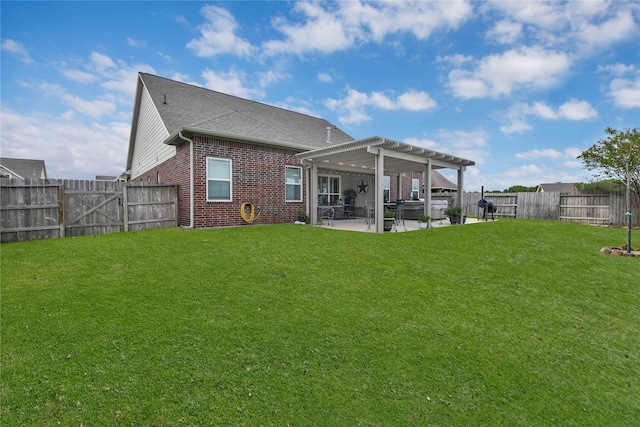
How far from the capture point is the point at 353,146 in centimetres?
932

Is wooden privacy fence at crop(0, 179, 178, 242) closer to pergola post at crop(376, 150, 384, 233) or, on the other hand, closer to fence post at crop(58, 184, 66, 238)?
fence post at crop(58, 184, 66, 238)

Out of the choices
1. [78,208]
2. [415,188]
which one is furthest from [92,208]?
[415,188]

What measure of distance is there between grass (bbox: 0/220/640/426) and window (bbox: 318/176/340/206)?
355 inches

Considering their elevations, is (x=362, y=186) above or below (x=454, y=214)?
above

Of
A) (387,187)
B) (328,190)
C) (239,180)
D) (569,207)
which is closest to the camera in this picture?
(239,180)

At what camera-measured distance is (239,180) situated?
10625 mm

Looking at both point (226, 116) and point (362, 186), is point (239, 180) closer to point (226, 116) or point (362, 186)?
point (226, 116)

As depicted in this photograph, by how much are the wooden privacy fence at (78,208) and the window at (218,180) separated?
5.15 feet

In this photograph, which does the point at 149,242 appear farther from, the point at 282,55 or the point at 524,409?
the point at 282,55

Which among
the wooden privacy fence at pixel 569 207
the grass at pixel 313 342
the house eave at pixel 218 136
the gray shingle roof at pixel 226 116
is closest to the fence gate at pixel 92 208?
the house eave at pixel 218 136

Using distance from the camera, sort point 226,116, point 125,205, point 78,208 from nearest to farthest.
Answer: point 78,208, point 125,205, point 226,116

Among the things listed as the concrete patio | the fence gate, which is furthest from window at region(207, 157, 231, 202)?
the concrete patio

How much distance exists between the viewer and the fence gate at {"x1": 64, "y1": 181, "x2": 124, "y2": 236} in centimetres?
853

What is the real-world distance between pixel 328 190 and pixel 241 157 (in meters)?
5.53
